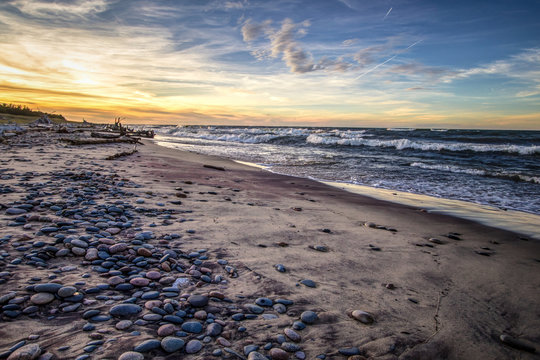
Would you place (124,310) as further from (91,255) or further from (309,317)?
(309,317)

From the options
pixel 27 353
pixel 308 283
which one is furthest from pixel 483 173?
pixel 27 353

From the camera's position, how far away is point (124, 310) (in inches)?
81.1

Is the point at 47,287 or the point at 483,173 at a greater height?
the point at 483,173

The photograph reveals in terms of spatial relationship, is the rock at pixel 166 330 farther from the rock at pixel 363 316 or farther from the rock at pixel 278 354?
the rock at pixel 363 316

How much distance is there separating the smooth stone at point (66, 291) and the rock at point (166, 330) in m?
0.85

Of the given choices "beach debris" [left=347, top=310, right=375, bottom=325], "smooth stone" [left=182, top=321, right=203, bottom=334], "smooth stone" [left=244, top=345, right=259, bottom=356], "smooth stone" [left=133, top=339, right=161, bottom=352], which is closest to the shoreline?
"beach debris" [left=347, top=310, right=375, bottom=325]

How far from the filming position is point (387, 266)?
348 cm

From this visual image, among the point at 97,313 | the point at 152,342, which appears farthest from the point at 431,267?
the point at 97,313

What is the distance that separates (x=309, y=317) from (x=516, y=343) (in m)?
1.74

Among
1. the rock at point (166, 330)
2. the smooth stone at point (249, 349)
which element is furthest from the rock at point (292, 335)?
the rock at point (166, 330)

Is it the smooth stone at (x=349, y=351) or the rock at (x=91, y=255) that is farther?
the rock at (x=91, y=255)

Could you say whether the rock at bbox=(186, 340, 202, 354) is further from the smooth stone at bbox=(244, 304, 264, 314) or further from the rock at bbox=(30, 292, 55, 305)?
the rock at bbox=(30, 292, 55, 305)

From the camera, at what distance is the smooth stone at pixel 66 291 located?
2.11 meters

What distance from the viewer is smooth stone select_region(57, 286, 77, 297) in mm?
2109
